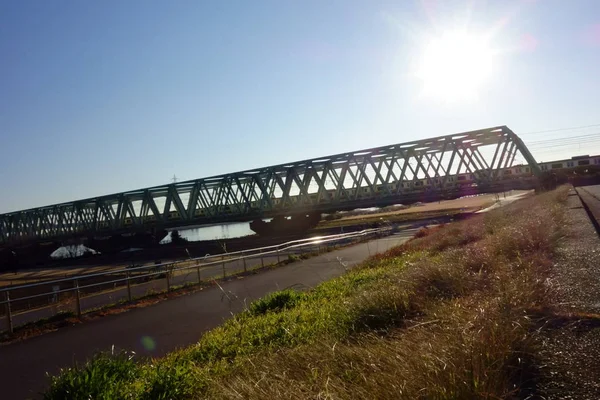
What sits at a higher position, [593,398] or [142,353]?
[593,398]

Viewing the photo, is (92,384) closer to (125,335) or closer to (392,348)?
(392,348)

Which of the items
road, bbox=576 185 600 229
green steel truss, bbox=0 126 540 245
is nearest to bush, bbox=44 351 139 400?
road, bbox=576 185 600 229

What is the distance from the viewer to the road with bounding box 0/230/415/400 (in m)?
7.64

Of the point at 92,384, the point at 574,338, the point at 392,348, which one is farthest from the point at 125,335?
the point at 574,338

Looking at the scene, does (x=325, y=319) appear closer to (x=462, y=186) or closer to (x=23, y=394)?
(x=23, y=394)

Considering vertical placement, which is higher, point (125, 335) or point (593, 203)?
point (593, 203)

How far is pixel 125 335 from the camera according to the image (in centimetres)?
1006

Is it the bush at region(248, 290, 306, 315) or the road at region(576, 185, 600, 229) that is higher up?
the road at region(576, 185, 600, 229)

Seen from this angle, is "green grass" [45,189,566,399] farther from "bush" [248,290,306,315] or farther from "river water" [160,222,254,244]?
"river water" [160,222,254,244]

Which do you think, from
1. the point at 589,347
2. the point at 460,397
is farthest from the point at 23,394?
the point at 589,347

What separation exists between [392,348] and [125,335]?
736cm

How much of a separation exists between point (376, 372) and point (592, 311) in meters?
1.86

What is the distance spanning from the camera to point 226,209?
6600 cm

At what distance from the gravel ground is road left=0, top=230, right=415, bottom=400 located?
591 cm
